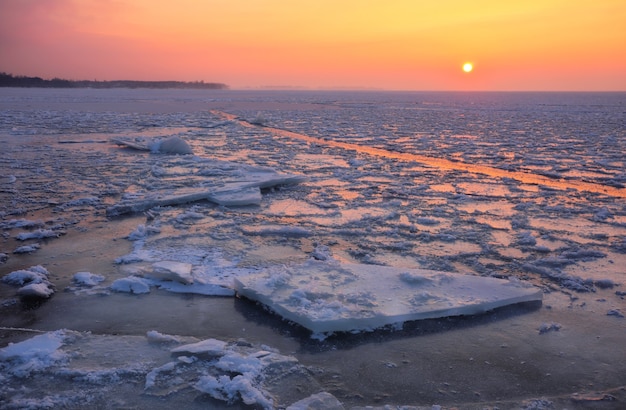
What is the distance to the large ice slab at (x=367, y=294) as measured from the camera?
108 inches

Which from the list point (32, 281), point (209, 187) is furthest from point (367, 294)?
point (209, 187)

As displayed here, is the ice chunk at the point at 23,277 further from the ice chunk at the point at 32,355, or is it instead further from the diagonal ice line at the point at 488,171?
the diagonal ice line at the point at 488,171

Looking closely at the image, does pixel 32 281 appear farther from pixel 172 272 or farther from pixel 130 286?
pixel 172 272

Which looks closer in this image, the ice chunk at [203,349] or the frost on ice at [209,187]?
the ice chunk at [203,349]

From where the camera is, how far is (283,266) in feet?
11.4

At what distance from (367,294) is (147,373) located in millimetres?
1360

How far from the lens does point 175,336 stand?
101 inches

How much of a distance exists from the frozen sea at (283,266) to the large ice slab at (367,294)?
81mm

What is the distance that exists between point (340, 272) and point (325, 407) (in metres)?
1.38

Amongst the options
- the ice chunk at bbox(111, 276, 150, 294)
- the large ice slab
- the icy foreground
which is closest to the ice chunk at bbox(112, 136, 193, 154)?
the ice chunk at bbox(111, 276, 150, 294)

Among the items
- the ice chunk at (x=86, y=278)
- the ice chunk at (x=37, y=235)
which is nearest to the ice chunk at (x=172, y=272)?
the ice chunk at (x=86, y=278)

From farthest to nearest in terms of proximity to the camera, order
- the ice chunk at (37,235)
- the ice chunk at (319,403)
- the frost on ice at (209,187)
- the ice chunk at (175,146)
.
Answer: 1. the ice chunk at (175,146)
2. the frost on ice at (209,187)
3. the ice chunk at (37,235)
4. the ice chunk at (319,403)

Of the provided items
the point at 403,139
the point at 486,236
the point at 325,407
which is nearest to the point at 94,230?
the point at 325,407

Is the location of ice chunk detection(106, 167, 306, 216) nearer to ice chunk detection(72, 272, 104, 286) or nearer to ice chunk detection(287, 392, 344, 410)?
ice chunk detection(72, 272, 104, 286)
